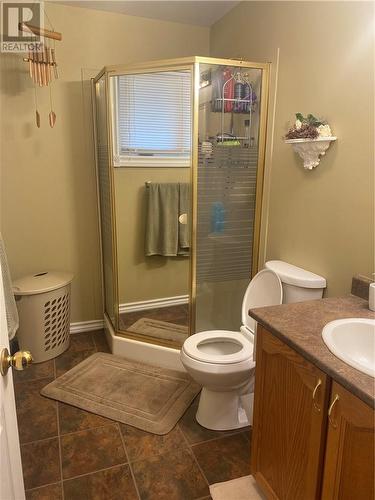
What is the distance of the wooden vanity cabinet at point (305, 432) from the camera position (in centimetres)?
98

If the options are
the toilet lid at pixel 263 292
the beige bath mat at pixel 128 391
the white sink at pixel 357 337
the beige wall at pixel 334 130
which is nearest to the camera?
the white sink at pixel 357 337

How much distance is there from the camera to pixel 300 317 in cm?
138

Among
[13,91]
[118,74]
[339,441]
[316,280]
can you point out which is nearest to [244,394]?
[316,280]

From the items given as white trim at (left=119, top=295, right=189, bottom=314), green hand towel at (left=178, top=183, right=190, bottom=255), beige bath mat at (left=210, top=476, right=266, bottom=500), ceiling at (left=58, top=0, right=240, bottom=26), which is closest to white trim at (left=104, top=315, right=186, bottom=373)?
white trim at (left=119, top=295, right=189, bottom=314)

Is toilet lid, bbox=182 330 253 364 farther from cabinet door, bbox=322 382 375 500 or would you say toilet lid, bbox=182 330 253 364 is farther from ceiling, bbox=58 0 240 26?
ceiling, bbox=58 0 240 26

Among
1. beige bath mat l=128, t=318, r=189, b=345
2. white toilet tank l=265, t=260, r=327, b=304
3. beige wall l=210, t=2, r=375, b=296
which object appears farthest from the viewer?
beige bath mat l=128, t=318, r=189, b=345

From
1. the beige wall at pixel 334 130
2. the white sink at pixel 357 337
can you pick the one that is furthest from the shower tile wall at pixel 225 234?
the white sink at pixel 357 337

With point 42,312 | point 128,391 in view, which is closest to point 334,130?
point 128,391

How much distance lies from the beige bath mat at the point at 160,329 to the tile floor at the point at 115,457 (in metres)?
0.56

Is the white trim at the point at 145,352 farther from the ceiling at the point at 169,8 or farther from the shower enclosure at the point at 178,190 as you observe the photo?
the ceiling at the point at 169,8

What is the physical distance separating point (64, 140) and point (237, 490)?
2.53m

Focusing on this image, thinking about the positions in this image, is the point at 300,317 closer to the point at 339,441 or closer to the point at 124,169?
the point at 339,441

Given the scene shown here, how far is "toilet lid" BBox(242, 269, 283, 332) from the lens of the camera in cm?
197

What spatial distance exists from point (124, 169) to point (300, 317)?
6.39 feet
